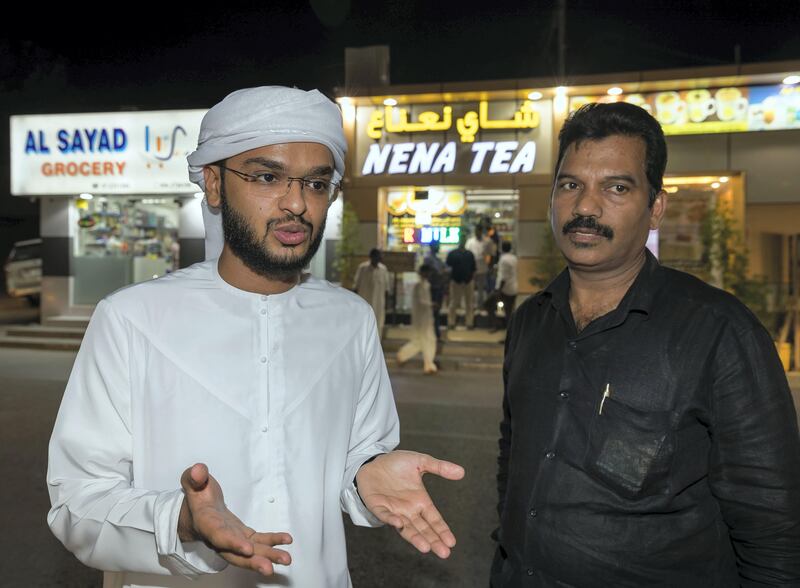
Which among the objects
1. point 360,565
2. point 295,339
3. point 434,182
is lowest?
point 360,565

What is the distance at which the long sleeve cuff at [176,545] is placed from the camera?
150cm

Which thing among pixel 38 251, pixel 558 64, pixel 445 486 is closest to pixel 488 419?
pixel 445 486

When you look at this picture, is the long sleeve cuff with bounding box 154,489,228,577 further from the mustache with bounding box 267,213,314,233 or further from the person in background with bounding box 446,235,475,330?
the person in background with bounding box 446,235,475,330

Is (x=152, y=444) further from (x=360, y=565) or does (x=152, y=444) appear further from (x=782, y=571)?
(x=360, y=565)

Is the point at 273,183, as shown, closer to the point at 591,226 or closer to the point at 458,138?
the point at 591,226

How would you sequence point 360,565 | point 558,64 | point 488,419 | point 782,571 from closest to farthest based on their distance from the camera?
point 782,571
point 360,565
point 488,419
point 558,64

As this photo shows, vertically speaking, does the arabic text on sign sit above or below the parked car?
above

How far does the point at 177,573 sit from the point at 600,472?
117 cm

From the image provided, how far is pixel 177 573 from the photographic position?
5.25 feet

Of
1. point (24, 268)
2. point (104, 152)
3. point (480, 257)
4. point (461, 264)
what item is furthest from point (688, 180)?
point (24, 268)

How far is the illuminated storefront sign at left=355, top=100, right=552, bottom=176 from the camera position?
45.8ft

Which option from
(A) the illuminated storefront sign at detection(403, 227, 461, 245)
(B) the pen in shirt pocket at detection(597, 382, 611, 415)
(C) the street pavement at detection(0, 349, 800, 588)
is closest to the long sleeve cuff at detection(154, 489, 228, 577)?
(B) the pen in shirt pocket at detection(597, 382, 611, 415)

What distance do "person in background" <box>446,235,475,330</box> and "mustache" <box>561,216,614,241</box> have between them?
1174 centimetres

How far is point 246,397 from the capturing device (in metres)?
1.88
